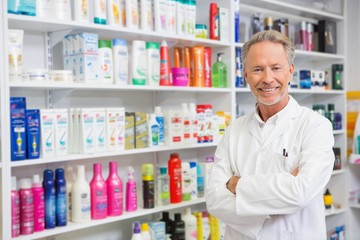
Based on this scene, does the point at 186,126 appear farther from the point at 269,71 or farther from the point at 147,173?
the point at 269,71

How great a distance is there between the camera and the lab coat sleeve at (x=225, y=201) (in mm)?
1804

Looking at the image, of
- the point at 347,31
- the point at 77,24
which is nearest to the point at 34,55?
the point at 77,24

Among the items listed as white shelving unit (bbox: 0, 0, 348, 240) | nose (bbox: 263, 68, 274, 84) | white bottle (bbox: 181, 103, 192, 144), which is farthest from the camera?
white bottle (bbox: 181, 103, 192, 144)

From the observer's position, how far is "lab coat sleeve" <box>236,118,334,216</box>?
1691mm

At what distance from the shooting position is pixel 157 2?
8.64ft

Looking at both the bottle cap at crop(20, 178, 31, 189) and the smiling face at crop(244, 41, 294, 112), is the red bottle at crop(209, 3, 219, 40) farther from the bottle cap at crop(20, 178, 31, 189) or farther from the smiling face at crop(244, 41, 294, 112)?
the bottle cap at crop(20, 178, 31, 189)

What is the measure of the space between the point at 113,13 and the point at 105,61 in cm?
28

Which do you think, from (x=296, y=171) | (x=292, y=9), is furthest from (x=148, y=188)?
(x=292, y=9)

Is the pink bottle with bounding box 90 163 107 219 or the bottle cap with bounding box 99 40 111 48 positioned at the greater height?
the bottle cap with bounding box 99 40 111 48

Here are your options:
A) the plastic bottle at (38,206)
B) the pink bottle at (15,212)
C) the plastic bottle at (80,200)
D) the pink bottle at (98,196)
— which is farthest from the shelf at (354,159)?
the pink bottle at (15,212)

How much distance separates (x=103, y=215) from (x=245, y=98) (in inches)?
61.5

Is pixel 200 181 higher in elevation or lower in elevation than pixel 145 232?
higher

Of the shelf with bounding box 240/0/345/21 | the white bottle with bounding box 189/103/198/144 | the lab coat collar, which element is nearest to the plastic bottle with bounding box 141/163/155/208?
the white bottle with bounding box 189/103/198/144

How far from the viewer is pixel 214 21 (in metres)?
2.99
